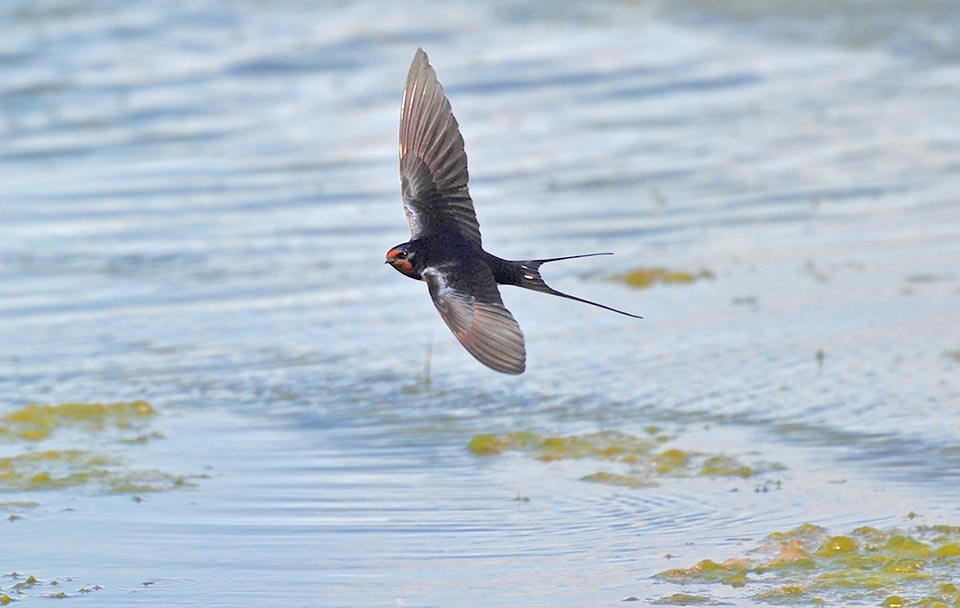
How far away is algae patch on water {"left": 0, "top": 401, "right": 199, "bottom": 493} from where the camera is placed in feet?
17.4

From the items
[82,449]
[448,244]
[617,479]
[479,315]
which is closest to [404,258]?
[448,244]

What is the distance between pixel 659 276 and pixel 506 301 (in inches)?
26.5

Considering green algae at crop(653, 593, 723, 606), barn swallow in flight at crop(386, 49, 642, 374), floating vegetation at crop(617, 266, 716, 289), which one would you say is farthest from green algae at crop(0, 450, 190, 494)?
floating vegetation at crop(617, 266, 716, 289)

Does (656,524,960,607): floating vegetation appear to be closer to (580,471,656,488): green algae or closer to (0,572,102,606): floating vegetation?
(580,471,656,488): green algae

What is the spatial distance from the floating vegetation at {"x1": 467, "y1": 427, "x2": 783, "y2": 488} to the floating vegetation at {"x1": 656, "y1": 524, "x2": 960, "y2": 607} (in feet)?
1.91

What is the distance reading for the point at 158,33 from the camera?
15109 mm

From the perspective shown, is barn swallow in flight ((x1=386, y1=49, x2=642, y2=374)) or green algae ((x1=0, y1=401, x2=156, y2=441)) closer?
barn swallow in flight ((x1=386, y1=49, x2=642, y2=374))

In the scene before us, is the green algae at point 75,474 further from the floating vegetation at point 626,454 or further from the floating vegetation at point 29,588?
the floating vegetation at point 626,454

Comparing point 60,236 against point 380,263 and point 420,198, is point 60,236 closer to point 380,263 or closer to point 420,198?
point 380,263

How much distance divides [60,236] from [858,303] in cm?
377

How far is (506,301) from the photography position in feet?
23.9

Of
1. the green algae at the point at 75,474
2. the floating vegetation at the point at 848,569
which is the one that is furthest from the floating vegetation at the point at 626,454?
the green algae at the point at 75,474

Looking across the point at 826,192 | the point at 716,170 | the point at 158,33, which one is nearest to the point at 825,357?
the point at 826,192

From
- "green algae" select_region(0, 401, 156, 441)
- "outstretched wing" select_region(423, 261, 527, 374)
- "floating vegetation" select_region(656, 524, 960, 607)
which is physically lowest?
"floating vegetation" select_region(656, 524, 960, 607)
